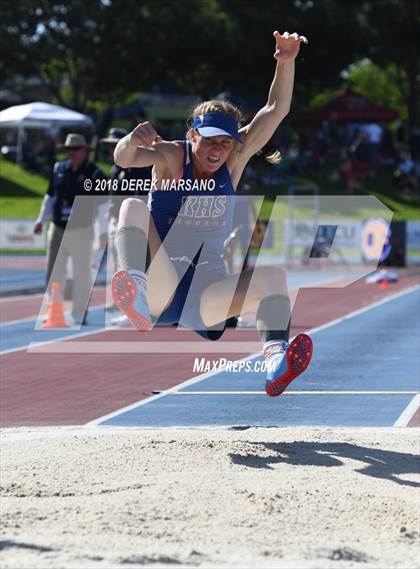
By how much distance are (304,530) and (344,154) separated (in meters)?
39.3

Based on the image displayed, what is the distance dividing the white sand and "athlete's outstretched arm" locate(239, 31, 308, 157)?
187cm

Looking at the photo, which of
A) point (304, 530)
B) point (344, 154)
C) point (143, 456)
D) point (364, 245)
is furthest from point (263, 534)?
point (344, 154)

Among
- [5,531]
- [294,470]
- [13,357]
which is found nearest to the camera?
[5,531]

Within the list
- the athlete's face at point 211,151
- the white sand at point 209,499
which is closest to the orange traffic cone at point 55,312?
the white sand at point 209,499

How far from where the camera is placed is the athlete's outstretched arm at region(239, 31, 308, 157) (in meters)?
6.93

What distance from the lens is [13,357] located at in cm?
1184

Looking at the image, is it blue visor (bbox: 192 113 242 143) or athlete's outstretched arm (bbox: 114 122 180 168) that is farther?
blue visor (bbox: 192 113 242 143)

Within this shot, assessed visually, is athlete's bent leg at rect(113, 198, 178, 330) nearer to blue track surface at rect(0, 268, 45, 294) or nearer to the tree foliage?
blue track surface at rect(0, 268, 45, 294)

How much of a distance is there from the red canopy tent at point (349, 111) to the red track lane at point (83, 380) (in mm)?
32415

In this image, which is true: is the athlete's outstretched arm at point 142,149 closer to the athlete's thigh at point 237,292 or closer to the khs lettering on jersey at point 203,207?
the khs lettering on jersey at point 203,207

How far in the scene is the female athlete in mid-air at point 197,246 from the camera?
256 inches

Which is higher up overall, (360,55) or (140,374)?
(360,55)

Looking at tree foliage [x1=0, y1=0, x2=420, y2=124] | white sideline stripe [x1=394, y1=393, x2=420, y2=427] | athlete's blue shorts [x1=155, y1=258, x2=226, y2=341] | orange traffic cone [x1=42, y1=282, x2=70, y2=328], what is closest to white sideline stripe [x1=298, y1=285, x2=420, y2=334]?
orange traffic cone [x1=42, y1=282, x2=70, y2=328]

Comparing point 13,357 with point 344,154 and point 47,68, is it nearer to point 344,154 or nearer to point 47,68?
point 344,154
